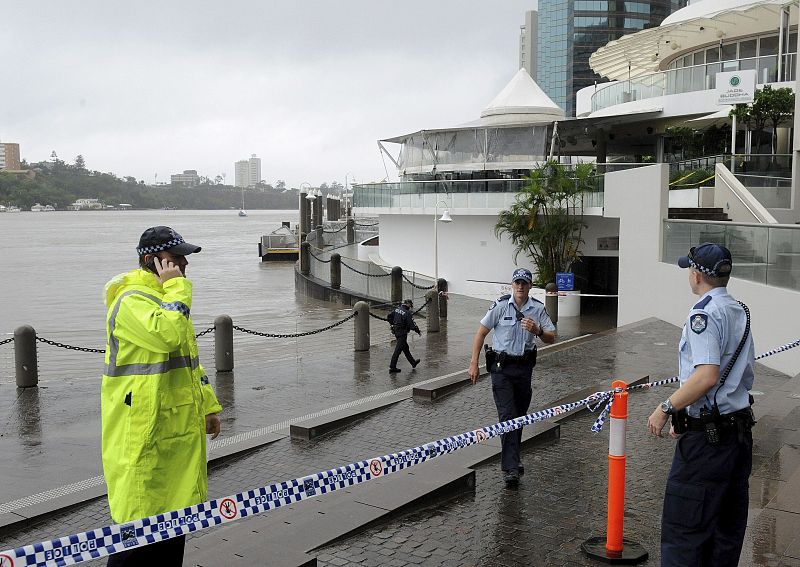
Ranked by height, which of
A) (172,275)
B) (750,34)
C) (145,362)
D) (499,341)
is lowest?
(499,341)

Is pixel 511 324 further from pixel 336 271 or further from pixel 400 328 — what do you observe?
pixel 336 271

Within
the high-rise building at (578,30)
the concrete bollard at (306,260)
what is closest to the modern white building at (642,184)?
the concrete bollard at (306,260)

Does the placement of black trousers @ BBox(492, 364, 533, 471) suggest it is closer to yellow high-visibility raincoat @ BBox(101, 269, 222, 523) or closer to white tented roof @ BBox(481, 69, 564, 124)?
yellow high-visibility raincoat @ BBox(101, 269, 222, 523)

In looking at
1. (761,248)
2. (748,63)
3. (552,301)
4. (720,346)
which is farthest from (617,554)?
(748,63)

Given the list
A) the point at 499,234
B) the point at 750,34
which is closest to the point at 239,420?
the point at 499,234

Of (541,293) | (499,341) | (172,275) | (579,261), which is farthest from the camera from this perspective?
(579,261)

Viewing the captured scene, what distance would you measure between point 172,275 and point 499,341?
3604 mm

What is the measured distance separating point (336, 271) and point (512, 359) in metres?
22.9

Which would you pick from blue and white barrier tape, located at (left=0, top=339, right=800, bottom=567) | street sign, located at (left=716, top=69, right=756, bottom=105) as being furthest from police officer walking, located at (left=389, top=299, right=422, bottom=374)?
street sign, located at (left=716, top=69, right=756, bottom=105)

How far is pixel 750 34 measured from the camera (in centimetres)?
3103

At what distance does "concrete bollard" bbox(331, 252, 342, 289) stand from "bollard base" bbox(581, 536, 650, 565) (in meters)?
24.3

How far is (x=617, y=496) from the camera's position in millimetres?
5137

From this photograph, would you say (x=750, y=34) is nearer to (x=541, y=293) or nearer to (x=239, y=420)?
(x=541, y=293)

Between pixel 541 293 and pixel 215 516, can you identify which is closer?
pixel 215 516
